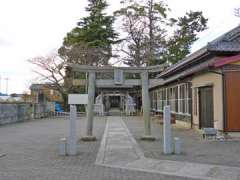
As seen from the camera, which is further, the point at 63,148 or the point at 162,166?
the point at 63,148

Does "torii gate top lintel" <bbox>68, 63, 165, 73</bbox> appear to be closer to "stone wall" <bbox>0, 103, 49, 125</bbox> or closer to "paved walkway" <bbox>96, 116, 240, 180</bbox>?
"paved walkway" <bbox>96, 116, 240, 180</bbox>

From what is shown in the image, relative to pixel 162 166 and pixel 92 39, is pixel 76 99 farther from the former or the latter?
pixel 162 166

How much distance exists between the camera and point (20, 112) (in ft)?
98.4

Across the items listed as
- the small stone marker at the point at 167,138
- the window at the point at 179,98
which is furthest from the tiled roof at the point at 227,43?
the small stone marker at the point at 167,138

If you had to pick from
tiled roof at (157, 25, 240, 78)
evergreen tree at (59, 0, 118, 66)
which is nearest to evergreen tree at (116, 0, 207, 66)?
evergreen tree at (59, 0, 118, 66)

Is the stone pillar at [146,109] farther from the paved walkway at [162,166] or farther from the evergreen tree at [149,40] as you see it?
the evergreen tree at [149,40]

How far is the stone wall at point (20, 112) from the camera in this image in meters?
25.7

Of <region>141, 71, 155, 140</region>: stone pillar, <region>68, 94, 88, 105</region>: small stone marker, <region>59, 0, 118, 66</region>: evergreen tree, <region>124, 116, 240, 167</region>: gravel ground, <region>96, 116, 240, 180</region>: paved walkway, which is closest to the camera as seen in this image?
<region>96, 116, 240, 180</region>: paved walkway

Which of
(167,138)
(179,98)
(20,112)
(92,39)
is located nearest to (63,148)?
(167,138)

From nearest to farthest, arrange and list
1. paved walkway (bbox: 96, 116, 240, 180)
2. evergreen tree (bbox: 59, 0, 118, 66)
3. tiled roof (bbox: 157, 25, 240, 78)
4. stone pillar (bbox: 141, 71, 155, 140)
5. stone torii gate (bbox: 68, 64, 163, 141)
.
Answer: paved walkway (bbox: 96, 116, 240, 180) → stone pillar (bbox: 141, 71, 155, 140) → stone torii gate (bbox: 68, 64, 163, 141) → tiled roof (bbox: 157, 25, 240, 78) → evergreen tree (bbox: 59, 0, 118, 66)

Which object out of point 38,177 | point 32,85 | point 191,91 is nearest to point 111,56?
point 32,85

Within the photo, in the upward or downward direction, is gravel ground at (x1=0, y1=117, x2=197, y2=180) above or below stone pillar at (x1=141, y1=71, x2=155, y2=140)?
below

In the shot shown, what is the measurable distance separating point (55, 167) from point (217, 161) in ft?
13.7

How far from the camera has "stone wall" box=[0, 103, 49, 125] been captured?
2568 cm
